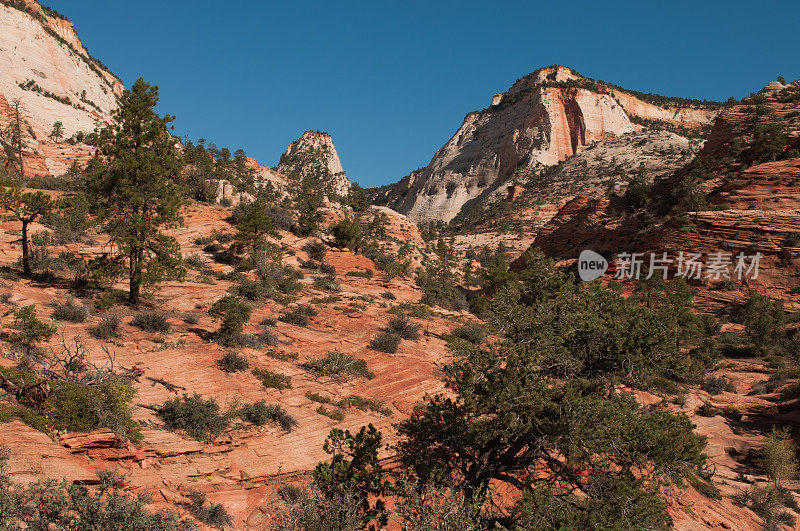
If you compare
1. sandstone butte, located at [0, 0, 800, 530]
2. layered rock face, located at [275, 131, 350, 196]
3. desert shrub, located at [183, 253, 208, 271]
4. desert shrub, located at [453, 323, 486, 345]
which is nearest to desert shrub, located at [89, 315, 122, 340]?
sandstone butte, located at [0, 0, 800, 530]

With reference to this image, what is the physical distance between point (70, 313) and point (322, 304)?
10.9 m

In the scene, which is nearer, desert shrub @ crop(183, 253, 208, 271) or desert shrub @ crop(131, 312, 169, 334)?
desert shrub @ crop(131, 312, 169, 334)

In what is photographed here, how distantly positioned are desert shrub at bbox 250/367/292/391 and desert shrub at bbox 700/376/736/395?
2115cm

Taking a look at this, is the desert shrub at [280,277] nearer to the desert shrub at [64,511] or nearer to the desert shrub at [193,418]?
the desert shrub at [193,418]

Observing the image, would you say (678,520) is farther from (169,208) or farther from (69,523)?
(169,208)

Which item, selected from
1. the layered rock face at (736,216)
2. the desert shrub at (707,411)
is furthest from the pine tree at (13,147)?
the layered rock face at (736,216)

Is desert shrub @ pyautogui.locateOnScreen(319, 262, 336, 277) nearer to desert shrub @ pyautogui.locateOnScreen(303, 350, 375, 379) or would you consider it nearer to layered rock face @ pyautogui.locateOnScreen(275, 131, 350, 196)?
desert shrub @ pyautogui.locateOnScreen(303, 350, 375, 379)

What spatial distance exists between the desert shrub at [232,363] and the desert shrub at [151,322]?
2.89 m

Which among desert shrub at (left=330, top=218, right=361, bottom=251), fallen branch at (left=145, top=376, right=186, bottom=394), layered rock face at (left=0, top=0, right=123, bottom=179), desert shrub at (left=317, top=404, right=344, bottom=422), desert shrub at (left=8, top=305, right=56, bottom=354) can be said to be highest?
layered rock face at (left=0, top=0, right=123, bottom=179)

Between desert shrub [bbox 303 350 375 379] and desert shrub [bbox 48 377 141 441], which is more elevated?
desert shrub [bbox 48 377 141 441]

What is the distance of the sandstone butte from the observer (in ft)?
26.8

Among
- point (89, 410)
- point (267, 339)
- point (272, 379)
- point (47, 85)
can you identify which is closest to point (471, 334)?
point (267, 339)

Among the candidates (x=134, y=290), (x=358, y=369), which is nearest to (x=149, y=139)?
(x=134, y=290)

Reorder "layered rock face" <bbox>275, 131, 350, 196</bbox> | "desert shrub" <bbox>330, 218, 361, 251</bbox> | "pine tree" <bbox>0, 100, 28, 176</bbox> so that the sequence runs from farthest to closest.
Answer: "layered rock face" <bbox>275, 131, 350, 196</bbox>, "desert shrub" <bbox>330, 218, 361, 251</bbox>, "pine tree" <bbox>0, 100, 28, 176</bbox>
